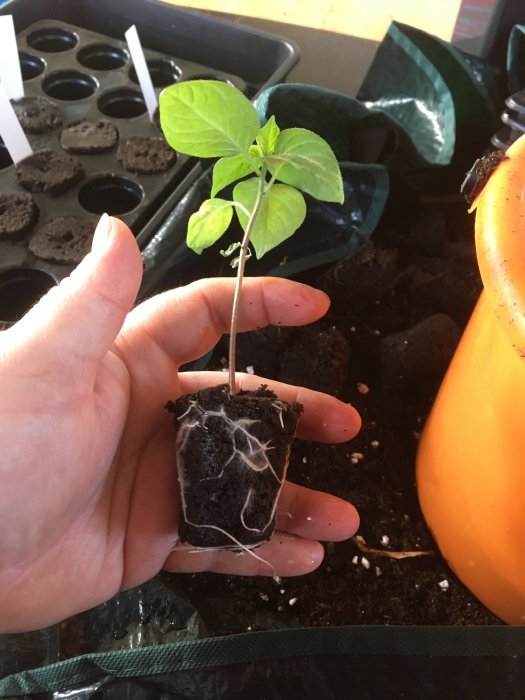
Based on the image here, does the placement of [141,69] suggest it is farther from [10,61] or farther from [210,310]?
[210,310]

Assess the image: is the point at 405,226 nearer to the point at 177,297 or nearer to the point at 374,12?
the point at 177,297

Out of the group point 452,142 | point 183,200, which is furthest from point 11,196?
point 452,142

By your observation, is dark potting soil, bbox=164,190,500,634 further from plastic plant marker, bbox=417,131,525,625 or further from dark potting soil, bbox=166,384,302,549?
dark potting soil, bbox=166,384,302,549

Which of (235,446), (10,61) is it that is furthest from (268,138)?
(10,61)

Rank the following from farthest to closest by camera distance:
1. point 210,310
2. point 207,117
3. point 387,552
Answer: point 387,552 < point 210,310 < point 207,117

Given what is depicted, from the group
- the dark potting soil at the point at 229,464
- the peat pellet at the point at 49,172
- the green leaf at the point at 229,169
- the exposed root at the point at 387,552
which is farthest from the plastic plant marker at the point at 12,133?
the exposed root at the point at 387,552

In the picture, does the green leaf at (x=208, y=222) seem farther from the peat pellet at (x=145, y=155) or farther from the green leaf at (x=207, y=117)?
the peat pellet at (x=145, y=155)

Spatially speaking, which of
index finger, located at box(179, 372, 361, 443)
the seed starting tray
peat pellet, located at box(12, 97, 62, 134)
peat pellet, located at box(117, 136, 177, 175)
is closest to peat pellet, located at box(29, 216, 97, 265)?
the seed starting tray
